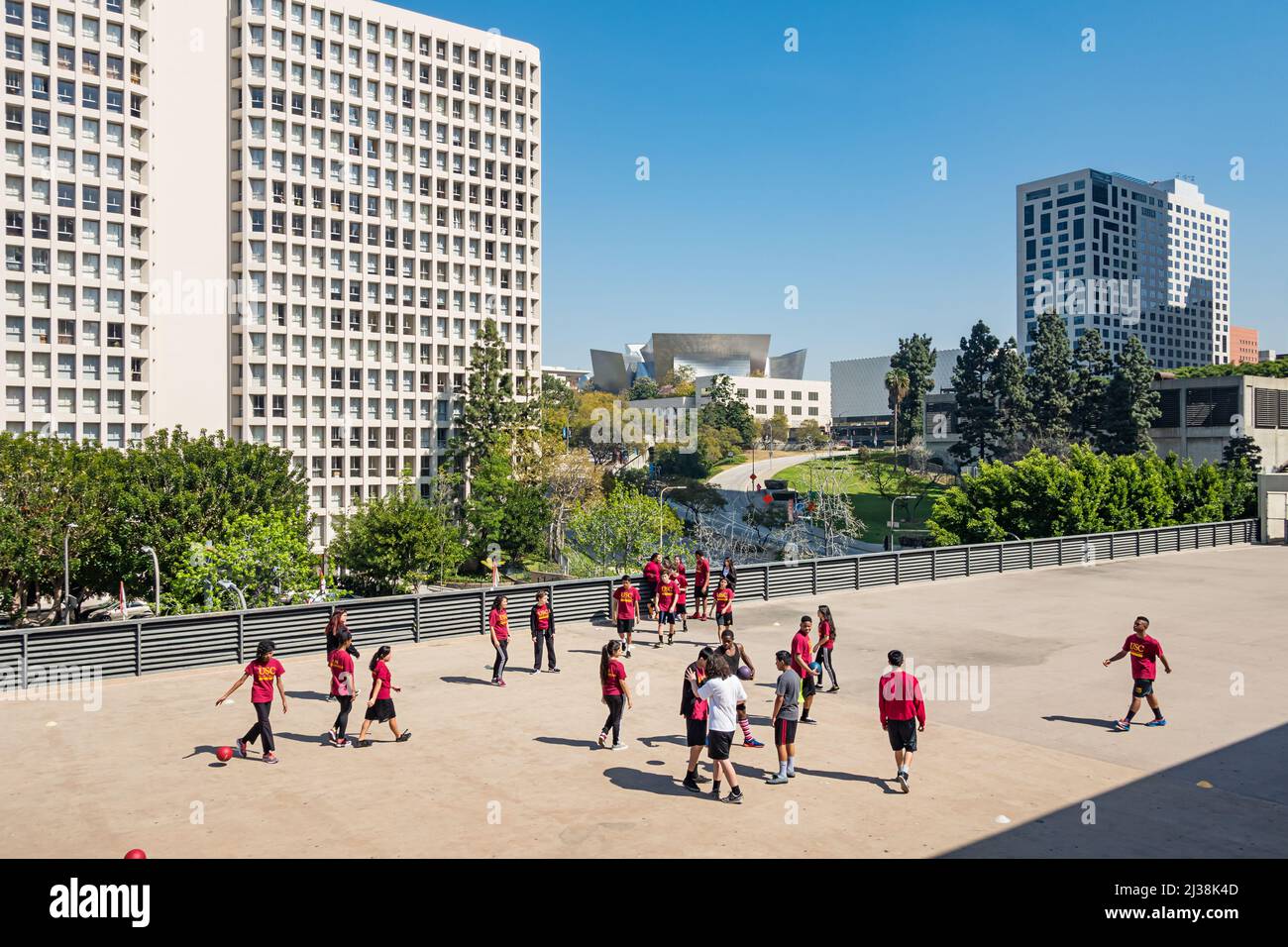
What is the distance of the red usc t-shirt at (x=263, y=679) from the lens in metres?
12.9

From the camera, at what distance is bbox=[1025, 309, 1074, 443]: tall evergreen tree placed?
284 feet

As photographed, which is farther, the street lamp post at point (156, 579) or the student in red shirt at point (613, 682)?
the street lamp post at point (156, 579)

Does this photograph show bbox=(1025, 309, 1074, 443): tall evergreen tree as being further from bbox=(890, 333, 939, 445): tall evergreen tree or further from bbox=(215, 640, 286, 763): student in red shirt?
bbox=(215, 640, 286, 763): student in red shirt

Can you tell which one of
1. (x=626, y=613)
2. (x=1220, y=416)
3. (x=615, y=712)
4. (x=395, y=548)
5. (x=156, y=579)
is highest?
(x=1220, y=416)

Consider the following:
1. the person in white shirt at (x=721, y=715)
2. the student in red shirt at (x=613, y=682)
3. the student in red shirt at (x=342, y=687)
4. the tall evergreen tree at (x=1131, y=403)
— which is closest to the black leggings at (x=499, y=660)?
the student in red shirt at (x=342, y=687)

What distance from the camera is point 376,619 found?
20.8 metres

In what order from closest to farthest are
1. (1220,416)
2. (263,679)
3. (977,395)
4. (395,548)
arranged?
(263,679), (395,548), (1220,416), (977,395)

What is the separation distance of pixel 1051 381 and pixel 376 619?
3134 inches

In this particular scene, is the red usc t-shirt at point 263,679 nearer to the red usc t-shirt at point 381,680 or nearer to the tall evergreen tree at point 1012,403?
the red usc t-shirt at point 381,680

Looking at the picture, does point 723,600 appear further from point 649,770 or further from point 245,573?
point 245,573

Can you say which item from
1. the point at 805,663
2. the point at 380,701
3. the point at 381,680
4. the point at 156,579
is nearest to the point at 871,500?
the point at 156,579

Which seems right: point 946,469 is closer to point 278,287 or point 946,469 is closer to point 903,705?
point 278,287

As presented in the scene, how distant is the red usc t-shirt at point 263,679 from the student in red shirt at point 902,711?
312 inches
